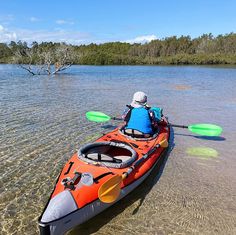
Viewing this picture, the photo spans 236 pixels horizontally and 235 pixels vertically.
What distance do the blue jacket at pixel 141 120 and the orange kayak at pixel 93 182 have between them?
478 mm

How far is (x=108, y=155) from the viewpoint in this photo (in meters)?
5.51

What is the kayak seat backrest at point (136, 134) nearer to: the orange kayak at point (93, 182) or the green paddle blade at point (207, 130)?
Answer: the orange kayak at point (93, 182)

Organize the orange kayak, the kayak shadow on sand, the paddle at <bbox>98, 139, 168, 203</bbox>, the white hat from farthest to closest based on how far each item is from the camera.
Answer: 1. the white hat
2. the kayak shadow on sand
3. the paddle at <bbox>98, 139, 168, 203</bbox>
4. the orange kayak

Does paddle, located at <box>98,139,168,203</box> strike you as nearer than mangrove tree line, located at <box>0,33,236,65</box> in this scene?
Yes

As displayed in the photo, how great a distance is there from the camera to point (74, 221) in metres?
3.92

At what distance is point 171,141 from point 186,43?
8519 cm

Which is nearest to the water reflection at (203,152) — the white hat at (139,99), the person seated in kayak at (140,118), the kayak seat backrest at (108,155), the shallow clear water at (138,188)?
the shallow clear water at (138,188)

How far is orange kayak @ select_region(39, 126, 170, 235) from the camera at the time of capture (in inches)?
148

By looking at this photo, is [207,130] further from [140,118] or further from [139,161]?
[139,161]

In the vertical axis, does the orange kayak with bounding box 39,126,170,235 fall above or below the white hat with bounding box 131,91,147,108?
below

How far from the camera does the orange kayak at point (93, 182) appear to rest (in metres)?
3.76

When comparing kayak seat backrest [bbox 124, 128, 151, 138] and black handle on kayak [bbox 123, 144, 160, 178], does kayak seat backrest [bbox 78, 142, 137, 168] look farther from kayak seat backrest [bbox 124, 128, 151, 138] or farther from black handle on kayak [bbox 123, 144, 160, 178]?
kayak seat backrest [bbox 124, 128, 151, 138]

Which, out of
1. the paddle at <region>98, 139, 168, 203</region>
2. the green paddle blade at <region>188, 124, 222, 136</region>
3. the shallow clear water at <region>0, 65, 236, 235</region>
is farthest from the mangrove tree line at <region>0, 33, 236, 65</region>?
the paddle at <region>98, 139, 168, 203</region>

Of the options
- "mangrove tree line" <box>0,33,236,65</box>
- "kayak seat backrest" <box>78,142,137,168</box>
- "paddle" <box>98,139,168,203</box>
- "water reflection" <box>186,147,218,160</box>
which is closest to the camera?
"paddle" <box>98,139,168,203</box>
